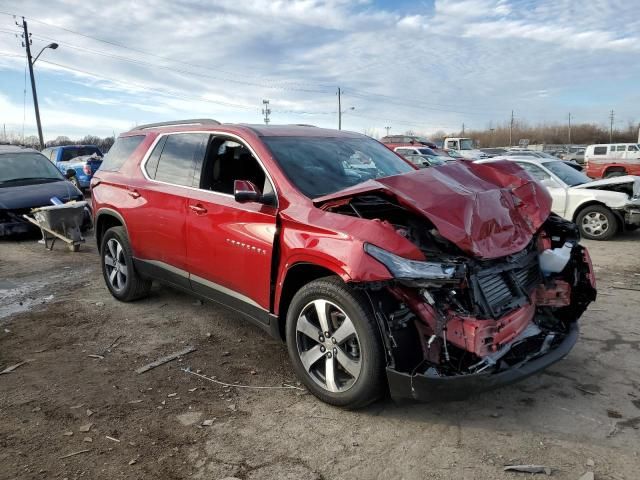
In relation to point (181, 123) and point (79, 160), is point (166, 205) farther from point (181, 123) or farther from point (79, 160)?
point (79, 160)

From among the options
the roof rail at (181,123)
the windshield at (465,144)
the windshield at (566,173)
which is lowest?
the windshield at (566,173)

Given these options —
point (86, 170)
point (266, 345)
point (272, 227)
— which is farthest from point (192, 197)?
point (86, 170)

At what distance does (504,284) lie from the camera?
3.30 metres

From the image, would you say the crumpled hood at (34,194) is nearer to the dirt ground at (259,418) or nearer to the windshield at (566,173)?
the dirt ground at (259,418)

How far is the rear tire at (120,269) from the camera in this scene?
18.0 ft

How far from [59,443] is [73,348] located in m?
1.62

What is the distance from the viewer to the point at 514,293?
3.34m

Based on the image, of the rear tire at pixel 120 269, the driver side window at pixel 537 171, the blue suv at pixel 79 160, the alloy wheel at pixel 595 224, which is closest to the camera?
the rear tire at pixel 120 269

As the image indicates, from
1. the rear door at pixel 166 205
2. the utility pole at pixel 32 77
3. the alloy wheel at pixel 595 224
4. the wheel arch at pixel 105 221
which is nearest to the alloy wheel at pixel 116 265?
the wheel arch at pixel 105 221

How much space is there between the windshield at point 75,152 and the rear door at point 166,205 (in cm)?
1538

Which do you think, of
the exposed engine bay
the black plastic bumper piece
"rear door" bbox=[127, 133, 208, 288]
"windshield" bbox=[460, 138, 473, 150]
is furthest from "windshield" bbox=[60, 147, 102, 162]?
"windshield" bbox=[460, 138, 473, 150]

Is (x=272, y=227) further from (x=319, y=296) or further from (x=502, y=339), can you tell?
(x=502, y=339)

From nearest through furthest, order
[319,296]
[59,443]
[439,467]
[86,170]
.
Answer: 1. [439,467]
2. [59,443]
3. [319,296]
4. [86,170]

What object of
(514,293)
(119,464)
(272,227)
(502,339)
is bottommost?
(119,464)
